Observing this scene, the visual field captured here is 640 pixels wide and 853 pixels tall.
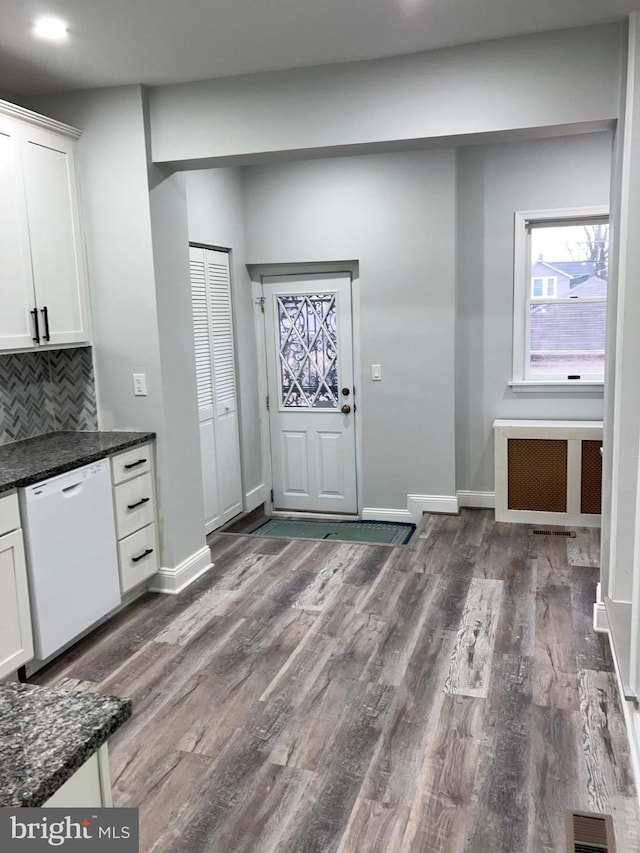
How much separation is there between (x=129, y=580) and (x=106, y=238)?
5.79 feet

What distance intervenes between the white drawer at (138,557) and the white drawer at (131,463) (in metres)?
0.31

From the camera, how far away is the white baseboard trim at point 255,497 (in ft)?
18.2

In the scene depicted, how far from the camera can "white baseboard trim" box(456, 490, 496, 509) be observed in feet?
17.1

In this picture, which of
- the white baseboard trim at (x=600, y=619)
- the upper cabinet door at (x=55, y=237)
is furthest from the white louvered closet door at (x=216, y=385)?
the white baseboard trim at (x=600, y=619)

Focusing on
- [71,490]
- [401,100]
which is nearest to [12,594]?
[71,490]

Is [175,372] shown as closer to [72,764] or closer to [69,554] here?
[69,554]

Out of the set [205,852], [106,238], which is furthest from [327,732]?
[106,238]

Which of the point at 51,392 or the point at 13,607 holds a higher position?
the point at 51,392

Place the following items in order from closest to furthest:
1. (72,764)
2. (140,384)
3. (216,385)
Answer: (72,764) → (140,384) → (216,385)

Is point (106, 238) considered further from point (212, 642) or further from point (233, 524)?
point (233, 524)

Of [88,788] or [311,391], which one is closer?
[88,788]

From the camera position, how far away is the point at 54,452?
326cm

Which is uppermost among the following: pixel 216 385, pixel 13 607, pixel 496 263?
pixel 496 263

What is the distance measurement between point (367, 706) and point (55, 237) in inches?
102
